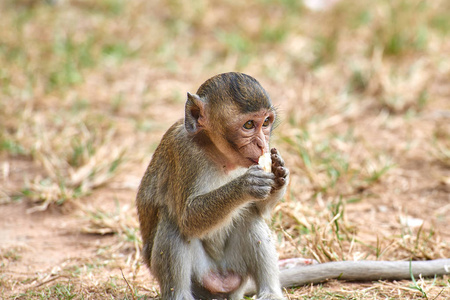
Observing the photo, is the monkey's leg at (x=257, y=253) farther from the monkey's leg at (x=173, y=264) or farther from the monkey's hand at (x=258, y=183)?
the monkey's hand at (x=258, y=183)

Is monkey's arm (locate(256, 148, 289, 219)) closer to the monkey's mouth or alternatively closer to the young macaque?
the young macaque

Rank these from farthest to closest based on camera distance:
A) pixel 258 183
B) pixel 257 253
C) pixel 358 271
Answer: pixel 358 271, pixel 257 253, pixel 258 183

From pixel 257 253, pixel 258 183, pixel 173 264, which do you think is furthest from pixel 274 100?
pixel 258 183

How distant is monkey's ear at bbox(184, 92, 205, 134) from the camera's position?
4570mm

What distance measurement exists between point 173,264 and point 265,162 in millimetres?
995

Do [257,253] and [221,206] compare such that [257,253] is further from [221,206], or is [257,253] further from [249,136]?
[249,136]

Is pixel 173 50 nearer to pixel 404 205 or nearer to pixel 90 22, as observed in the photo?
pixel 90 22

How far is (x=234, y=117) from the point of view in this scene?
4414 millimetres

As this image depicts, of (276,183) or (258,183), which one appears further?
(276,183)

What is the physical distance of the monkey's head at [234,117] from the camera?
4.39 metres

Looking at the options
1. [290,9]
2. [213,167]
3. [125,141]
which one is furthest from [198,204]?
[290,9]

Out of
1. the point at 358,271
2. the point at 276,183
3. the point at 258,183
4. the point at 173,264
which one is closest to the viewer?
the point at 258,183

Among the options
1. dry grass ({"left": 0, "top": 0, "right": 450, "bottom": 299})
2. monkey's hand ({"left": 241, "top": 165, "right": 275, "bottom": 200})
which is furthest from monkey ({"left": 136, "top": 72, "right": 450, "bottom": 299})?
dry grass ({"left": 0, "top": 0, "right": 450, "bottom": 299})

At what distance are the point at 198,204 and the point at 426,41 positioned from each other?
287 inches
